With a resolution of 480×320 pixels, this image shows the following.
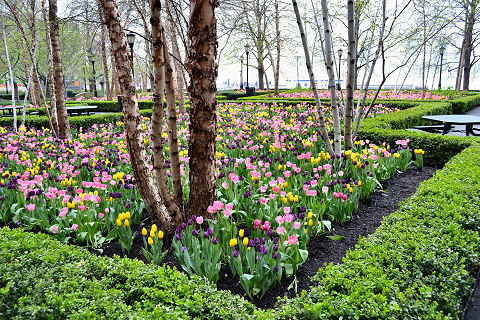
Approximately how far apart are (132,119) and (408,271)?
251 cm

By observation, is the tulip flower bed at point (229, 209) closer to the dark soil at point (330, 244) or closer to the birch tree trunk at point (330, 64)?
the dark soil at point (330, 244)

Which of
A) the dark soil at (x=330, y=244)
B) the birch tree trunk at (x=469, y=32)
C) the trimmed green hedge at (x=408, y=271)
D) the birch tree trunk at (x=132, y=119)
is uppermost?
the birch tree trunk at (x=469, y=32)

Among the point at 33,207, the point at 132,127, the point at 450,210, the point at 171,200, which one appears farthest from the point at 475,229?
the point at 33,207

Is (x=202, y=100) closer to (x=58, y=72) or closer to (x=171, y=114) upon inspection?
(x=171, y=114)

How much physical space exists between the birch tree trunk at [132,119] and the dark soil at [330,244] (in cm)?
37

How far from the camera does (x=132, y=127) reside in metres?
3.23

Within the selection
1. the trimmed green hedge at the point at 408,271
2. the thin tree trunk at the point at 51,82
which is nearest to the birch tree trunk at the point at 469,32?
the trimmed green hedge at the point at 408,271

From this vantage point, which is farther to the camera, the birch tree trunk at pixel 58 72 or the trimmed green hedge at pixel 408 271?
the birch tree trunk at pixel 58 72

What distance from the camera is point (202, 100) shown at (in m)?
2.96

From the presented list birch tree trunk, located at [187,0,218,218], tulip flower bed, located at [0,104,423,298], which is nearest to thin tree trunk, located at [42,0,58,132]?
tulip flower bed, located at [0,104,423,298]

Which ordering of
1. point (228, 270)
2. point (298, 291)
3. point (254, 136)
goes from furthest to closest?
1. point (254, 136)
2. point (228, 270)
3. point (298, 291)

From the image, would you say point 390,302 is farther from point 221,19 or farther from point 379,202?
point 221,19

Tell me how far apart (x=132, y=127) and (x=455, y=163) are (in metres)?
4.04

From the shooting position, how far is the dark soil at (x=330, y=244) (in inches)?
103
